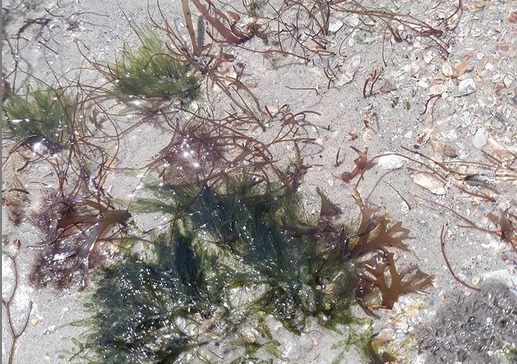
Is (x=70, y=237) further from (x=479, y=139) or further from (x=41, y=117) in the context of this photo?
(x=479, y=139)

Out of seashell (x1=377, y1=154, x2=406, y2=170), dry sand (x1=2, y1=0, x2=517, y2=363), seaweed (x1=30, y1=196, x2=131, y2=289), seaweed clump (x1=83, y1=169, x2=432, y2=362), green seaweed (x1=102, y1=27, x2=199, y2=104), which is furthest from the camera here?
green seaweed (x1=102, y1=27, x2=199, y2=104)

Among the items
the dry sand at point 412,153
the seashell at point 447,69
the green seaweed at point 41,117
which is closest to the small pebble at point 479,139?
the dry sand at point 412,153

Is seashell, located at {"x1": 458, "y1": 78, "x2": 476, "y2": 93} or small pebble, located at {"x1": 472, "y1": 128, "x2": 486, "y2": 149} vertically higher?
seashell, located at {"x1": 458, "y1": 78, "x2": 476, "y2": 93}

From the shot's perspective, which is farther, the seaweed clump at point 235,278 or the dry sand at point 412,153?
the seaweed clump at point 235,278

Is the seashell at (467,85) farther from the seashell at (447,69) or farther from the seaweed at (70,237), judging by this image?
the seaweed at (70,237)

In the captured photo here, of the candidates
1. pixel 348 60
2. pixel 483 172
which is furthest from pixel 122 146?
pixel 483 172

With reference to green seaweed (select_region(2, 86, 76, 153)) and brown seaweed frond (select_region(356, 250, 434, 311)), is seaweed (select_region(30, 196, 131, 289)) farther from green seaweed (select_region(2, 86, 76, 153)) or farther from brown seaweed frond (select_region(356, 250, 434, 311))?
brown seaweed frond (select_region(356, 250, 434, 311))

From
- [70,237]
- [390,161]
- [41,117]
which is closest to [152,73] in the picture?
[41,117]

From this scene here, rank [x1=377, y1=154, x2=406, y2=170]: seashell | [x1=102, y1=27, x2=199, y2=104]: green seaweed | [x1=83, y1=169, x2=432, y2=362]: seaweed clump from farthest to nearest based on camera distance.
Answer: [x1=102, y1=27, x2=199, y2=104]: green seaweed
[x1=377, y1=154, x2=406, y2=170]: seashell
[x1=83, y1=169, x2=432, y2=362]: seaweed clump

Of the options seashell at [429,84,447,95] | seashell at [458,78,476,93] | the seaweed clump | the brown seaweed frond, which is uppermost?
seashell at [429,84,447,95]

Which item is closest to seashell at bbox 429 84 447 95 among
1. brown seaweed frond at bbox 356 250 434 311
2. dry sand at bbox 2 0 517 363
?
→ dry sand at bbox 2 0 517 363

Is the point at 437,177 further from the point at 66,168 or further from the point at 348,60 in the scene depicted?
the point at 66,168

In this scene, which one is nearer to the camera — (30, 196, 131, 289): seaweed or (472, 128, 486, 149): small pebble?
(472, 128, 486, 149): small pebble

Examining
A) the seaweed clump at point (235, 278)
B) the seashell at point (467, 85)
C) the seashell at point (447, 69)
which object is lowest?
the seaweed clump at point (235, 278)
